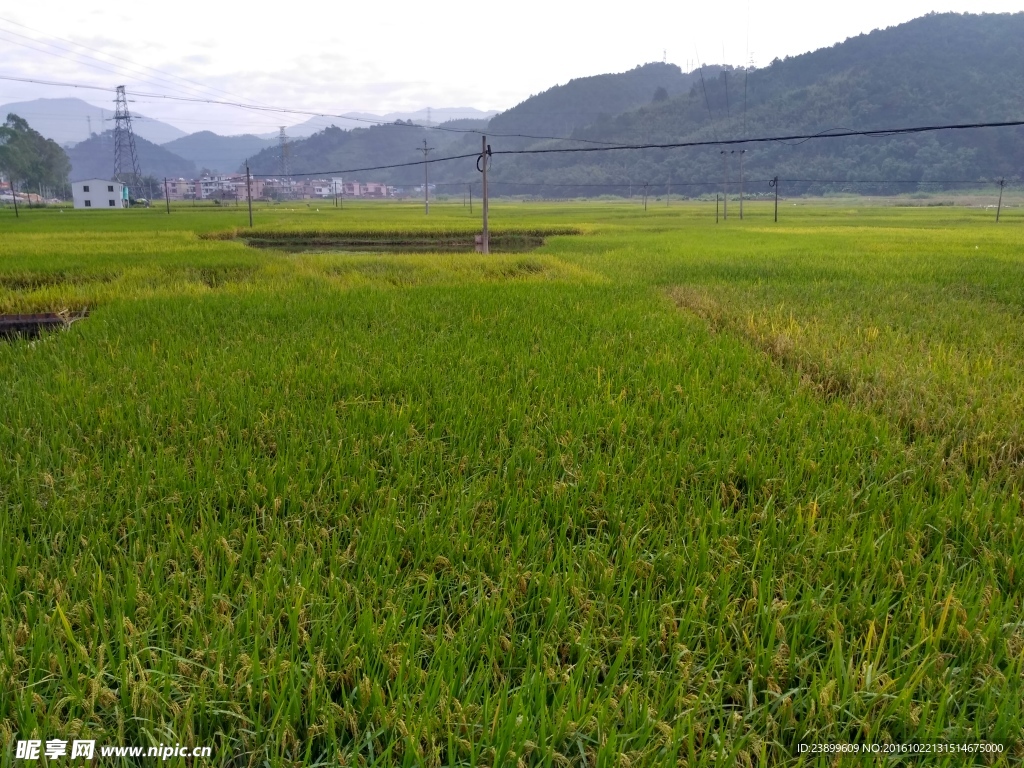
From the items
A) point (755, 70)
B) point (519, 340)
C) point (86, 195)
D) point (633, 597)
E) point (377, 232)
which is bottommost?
point (633, 597)

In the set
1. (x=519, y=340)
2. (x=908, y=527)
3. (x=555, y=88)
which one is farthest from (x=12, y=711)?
(x=555, y=88)

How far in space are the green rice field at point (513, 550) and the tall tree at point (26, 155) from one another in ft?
246

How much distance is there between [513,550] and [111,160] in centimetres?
21830

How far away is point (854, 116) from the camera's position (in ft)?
248

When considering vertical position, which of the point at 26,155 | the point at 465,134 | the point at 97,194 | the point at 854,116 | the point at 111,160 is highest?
the point at 111,160

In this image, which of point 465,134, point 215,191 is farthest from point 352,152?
point 215,191

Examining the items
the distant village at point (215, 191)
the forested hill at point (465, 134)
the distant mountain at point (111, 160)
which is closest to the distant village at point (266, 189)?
the distant village at point (215, 191)

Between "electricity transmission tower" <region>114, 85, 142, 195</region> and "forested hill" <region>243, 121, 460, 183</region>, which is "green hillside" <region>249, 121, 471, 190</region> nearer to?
"forested hill" <region>243, 121, 460, 183</region>

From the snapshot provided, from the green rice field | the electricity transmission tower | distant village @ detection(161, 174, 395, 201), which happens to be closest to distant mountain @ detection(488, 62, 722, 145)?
distant village @ detection(161, 174, 395, 201)

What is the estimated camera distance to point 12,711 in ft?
4.56

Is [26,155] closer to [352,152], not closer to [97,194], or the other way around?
[97,194]

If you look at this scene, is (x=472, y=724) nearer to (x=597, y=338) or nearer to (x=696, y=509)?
(x=696, y=509)

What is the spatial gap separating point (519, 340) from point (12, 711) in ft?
13.9

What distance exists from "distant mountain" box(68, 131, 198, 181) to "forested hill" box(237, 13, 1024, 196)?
64.5 meters
